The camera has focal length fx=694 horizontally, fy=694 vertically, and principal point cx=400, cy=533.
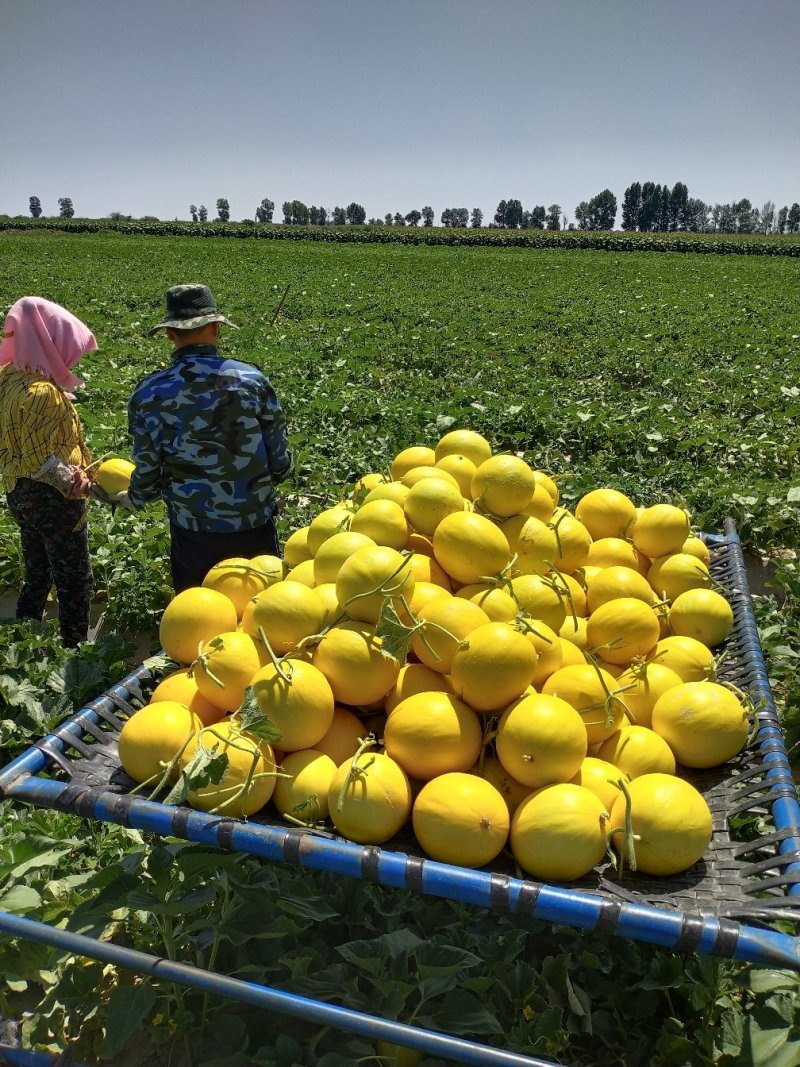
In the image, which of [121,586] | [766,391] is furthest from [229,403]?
[766,391]

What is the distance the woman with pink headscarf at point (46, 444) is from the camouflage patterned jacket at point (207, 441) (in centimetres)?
72

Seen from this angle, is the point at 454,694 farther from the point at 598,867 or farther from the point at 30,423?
the point at 30,423

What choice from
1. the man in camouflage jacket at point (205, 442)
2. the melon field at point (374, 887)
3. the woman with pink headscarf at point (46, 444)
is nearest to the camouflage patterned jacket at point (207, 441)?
the man in camouflage jacket at point (205, 442)

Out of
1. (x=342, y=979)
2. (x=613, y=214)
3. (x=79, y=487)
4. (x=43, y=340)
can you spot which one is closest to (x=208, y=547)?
(x=79, y=487)

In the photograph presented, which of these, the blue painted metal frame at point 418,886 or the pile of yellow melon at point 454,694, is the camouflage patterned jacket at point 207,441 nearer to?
the pile of yellow melon at point 454,694

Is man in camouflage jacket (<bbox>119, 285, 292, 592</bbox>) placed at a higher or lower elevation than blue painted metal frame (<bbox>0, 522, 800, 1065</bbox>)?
higher

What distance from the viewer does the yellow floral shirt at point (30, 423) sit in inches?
150

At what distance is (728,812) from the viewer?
1937mm

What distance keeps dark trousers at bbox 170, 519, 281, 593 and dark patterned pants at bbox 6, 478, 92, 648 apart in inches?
30.4

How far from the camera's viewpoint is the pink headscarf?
12.2ft

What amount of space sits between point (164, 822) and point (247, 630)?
2.39 ft

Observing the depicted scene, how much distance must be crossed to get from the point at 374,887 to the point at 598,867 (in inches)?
36.2

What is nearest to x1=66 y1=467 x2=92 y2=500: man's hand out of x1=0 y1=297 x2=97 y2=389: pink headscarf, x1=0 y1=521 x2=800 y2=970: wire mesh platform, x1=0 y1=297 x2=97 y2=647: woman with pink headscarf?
x1=0 y1=297 x2=97 y2=647: woman with pink headscarf

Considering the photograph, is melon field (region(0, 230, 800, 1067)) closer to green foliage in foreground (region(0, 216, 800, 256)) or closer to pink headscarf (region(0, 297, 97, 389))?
pink headscarf (region(0, 297, 97, 389))
